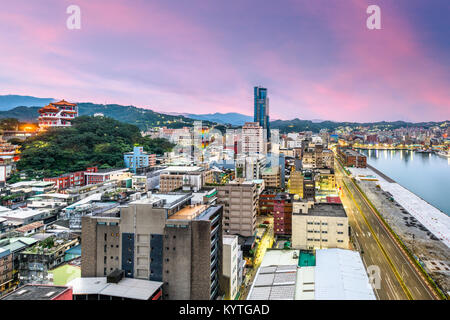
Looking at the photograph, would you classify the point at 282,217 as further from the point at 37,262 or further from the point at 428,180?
the point at 428,180

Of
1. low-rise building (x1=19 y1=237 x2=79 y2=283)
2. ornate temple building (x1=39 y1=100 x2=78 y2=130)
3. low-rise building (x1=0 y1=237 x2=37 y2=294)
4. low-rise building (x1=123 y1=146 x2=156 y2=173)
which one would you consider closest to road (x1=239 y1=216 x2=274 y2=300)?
low-rise building (x1=19 y1=237 x2=79 y2=283)

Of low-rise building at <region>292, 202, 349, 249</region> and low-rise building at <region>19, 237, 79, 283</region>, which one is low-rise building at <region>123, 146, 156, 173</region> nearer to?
low-rise building at <region>19, 237, 79, 283</region>

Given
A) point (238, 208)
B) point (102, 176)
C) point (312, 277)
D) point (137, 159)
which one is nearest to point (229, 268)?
point (312, 277)

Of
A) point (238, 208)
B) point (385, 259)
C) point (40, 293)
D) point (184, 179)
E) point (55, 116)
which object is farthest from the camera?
point (55, 116)

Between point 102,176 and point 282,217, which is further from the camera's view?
point 102,176

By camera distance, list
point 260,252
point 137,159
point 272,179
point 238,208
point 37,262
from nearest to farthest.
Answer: point 37,262
point 260,252
point 238,208
point 272,179
point 137,159

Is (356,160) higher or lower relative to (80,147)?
lower

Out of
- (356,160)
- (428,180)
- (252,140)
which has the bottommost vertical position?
(428,180)
